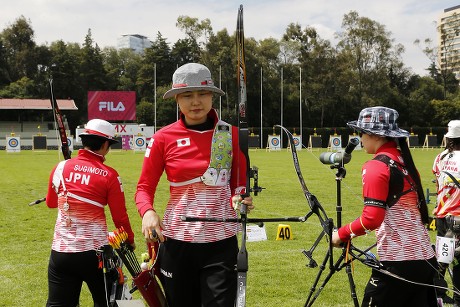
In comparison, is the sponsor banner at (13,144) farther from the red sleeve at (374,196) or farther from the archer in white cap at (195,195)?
the red sleeve at (374,196)

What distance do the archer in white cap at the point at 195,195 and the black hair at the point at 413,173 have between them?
967mm

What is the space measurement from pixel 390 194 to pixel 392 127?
0.41 meters

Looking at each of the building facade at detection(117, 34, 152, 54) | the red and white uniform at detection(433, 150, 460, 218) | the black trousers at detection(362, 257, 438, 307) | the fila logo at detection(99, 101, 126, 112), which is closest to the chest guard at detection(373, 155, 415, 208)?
the black trousers at detection(362, 257, 438, 307)

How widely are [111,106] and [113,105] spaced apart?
0.24m

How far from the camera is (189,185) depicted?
2.97 m

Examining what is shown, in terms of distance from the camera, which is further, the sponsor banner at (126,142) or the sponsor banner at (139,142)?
the sponsor banner at (126,142)

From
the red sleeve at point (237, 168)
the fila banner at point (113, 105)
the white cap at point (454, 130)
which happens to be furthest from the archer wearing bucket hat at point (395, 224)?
the fila banner at point (113, 105)

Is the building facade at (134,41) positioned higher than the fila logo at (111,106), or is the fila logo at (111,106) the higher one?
the building facade at (134,41)

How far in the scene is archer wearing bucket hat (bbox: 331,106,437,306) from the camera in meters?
3.13

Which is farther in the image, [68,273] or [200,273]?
[68,273]

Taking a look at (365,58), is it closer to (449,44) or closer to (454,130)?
(449,44)

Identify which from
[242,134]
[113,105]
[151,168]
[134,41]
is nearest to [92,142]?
[151,168]

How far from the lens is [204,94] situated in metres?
3.05

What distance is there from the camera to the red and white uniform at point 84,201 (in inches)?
147
